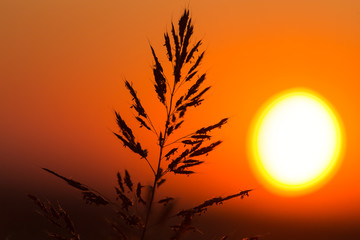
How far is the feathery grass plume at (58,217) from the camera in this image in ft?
13.2

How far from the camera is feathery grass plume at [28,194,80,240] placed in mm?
4020

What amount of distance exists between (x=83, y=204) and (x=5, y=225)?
3.31 meters

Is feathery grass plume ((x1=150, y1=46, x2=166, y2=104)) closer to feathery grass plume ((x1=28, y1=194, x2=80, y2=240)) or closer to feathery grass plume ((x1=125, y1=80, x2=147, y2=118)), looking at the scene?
feathery grass plume ((x1=125, y1=80, x2=147, y2=118))

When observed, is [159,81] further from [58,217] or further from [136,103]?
[58,217]

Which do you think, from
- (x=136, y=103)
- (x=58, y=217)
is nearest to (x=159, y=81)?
(x=136, y=103)

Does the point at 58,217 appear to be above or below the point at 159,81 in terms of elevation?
below

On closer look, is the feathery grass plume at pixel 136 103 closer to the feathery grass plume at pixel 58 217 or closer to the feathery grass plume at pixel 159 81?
the feathery grass plume at pixel 159 81

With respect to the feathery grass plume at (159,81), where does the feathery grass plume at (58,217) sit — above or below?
below

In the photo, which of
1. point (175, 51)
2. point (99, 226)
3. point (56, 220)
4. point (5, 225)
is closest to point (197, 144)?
point (175, 51)

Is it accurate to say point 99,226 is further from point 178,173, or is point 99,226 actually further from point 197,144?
point 197,144

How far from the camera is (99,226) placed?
4070 mm

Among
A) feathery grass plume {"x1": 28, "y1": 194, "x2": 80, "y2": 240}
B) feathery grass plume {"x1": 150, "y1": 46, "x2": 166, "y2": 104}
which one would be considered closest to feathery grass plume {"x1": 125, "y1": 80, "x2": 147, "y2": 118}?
feathery grass plume {"x1": 150, "y1": 46, "x2": 166, "y2": 104}

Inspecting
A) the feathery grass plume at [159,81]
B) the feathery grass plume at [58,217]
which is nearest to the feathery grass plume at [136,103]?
the feathery grass plume at [159,81]

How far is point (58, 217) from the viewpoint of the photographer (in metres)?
4.14
